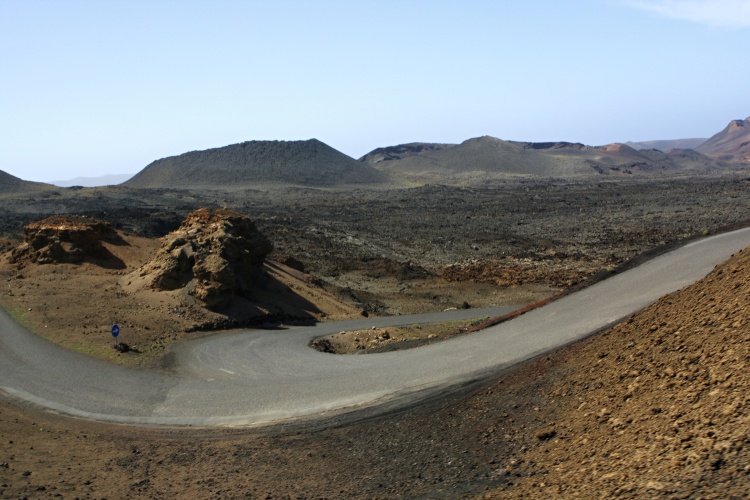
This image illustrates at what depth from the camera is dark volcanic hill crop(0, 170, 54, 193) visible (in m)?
94.2

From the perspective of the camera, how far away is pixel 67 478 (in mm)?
10320

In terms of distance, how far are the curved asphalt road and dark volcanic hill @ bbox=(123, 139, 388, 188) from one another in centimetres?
11813

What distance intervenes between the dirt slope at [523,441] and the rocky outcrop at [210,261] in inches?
386

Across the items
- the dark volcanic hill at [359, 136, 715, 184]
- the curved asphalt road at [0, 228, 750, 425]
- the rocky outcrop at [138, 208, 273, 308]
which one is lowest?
the curved asphalt road at [0, 228, 750, 425]

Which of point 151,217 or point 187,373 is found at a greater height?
point 151,217

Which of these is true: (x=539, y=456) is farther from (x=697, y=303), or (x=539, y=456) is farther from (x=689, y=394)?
(x=697, y=303)

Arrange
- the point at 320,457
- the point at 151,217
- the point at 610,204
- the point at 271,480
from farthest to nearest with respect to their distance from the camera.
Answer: the point at 610,204 < the point at 151,217 < the point at 320,457 < the point at 271,480

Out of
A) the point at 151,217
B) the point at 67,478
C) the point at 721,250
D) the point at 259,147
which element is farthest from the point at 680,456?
the point at 259,147

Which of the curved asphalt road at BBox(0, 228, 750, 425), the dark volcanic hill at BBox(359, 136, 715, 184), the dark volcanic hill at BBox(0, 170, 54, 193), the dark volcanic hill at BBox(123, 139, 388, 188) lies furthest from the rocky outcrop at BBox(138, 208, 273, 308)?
the dark volcanic hill at BBox(359, 136, 715, 184)

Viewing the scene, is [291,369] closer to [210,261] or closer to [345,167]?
[210,261]

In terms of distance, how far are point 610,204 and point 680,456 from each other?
78.1 m

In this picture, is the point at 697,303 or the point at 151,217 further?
the point at 151,217

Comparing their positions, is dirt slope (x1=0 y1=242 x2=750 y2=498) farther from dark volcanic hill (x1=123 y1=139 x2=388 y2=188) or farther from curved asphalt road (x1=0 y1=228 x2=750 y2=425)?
dark volcanic hill (x1=123 y1=139 x2=388 y2=188)

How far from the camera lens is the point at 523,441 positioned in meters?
9.35
